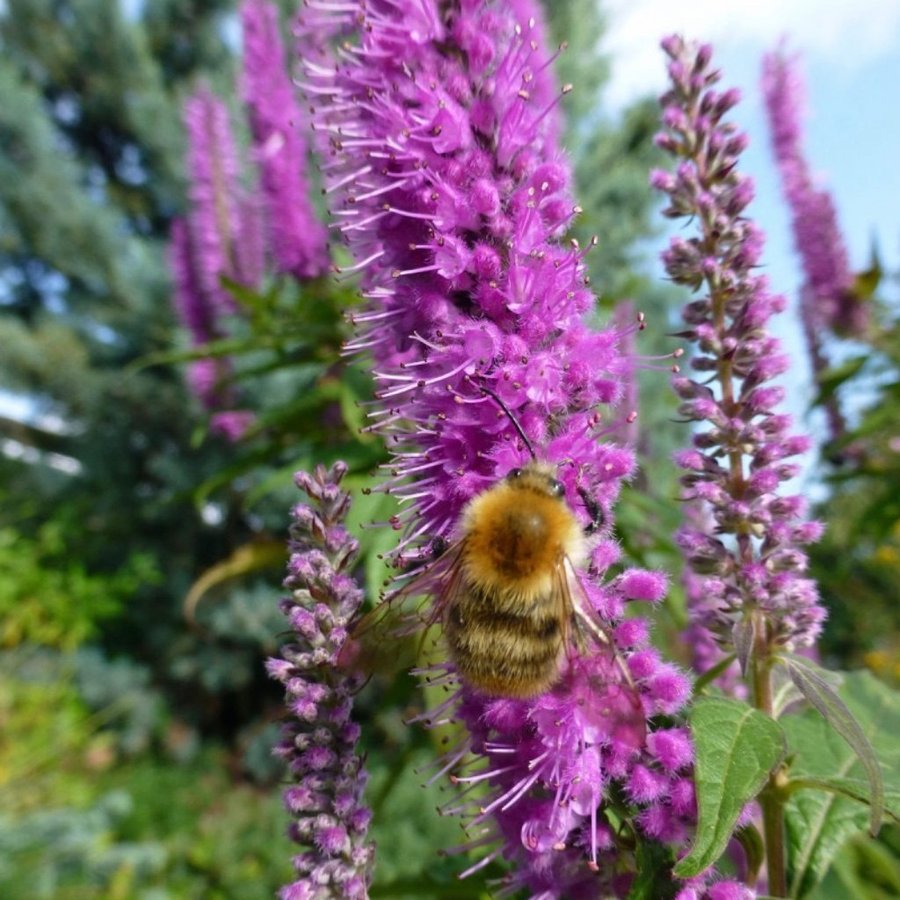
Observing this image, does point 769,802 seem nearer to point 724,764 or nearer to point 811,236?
point 724,764

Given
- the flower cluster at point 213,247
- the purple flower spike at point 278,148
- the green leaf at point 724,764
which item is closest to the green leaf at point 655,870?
the green leaf at point 724,764

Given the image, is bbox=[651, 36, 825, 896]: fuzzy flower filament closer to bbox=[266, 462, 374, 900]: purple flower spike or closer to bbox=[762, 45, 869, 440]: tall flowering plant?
bbox=[266, 462, 374, 900]: purple flower spike

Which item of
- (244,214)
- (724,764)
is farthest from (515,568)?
(244,214)

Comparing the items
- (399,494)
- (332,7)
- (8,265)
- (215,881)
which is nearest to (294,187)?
(332,7)

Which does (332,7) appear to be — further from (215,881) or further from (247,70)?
(215,881)

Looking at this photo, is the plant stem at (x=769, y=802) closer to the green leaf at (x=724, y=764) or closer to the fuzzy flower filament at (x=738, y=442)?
the fuzzy flower filament at (x=738, y=442)

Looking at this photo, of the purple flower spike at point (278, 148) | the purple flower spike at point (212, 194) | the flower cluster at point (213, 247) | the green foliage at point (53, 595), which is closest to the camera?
the purple flower spike at point (278, 148)
